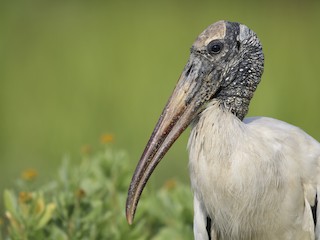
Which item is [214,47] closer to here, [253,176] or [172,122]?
[172,122]

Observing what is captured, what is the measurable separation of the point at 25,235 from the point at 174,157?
3625mm

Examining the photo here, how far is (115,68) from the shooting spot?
11.2 metres

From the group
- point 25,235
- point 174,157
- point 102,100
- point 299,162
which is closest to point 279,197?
point 299,162

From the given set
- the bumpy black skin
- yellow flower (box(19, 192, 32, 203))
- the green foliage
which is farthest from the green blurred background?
the bumpy black skin

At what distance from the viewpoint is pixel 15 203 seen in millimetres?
5934

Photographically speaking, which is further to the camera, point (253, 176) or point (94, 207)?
point (94, 207)

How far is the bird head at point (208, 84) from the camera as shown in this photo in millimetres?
5172

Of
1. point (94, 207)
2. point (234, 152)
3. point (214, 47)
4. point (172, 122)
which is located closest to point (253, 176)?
point (234, 152)

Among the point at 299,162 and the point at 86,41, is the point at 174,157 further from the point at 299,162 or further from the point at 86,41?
the point at 299,162

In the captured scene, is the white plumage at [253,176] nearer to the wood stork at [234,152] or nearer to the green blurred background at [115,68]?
the wood stork at [234,152]

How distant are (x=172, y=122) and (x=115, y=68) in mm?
6018

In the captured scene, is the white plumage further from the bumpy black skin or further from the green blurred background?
the green blurred background

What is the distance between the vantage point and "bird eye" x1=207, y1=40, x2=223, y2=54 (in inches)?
207

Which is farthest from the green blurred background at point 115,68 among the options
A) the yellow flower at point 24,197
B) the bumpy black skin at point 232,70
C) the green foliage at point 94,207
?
the bumpy black skin at point 232,70
